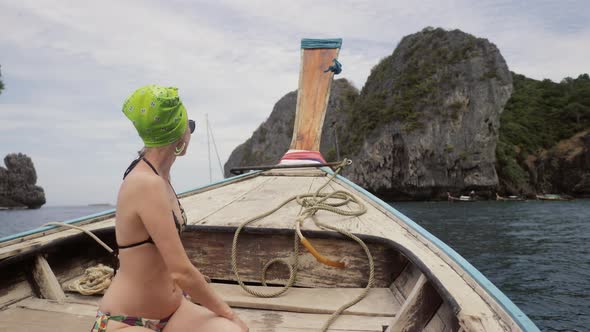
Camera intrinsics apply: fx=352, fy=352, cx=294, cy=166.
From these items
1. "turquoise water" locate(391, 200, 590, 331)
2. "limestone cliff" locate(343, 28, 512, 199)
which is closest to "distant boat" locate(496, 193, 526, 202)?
"limestone cliff" locate(343, 28, 512, 199)

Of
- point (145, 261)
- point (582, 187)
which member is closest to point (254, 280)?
point (145, 261)

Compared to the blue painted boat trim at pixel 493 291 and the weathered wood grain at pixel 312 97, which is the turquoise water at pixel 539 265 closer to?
the blue painted boat trim at pixel 493 291

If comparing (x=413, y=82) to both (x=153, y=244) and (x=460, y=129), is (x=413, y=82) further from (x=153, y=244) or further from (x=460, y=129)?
(x=153, y=244)

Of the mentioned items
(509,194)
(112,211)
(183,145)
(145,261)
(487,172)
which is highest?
(183,145)

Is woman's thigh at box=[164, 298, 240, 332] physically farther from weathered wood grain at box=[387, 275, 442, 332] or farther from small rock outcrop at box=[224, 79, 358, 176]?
small rock outcrop at box=[224, 79, 358, 176]

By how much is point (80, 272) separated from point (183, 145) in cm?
167

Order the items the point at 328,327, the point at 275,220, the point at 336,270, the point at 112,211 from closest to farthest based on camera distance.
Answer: the point at 328,327 < the point at 336,270 < the point at 275,220 < the point at 112,211

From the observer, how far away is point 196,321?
1.11 meters

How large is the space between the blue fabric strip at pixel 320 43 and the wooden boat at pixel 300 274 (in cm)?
414

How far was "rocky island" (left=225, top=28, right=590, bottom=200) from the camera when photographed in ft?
124

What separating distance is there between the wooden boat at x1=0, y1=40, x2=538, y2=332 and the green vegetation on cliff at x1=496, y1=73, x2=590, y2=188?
43521 mm

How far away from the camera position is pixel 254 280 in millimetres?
2027

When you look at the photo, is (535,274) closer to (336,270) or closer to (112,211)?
(336,270)

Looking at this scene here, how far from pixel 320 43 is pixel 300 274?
4939 mm
